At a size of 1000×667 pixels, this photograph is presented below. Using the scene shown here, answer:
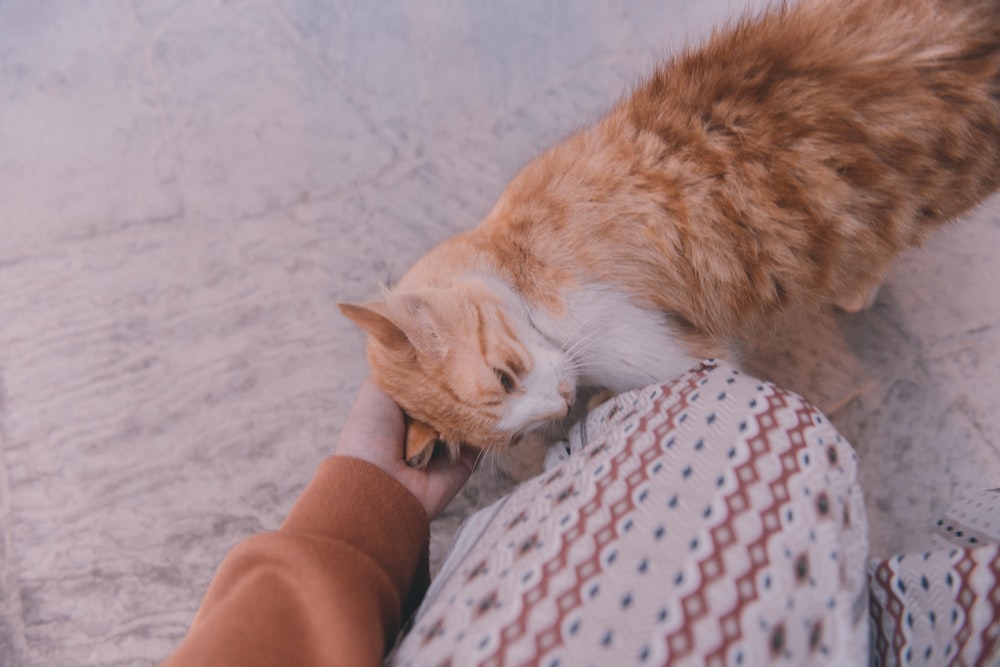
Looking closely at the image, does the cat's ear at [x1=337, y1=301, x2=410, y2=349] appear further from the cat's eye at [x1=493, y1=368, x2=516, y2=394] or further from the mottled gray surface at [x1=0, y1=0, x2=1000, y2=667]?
the mottled gray surface at [x1=0, y1=0, x2=1000, y2=667]

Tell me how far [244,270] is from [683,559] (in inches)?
49.6

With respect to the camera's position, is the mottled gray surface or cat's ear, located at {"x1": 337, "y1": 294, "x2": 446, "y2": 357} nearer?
cat's ear, located at {"x1": 337, "y1": 294, "x2": 446, "y2": 357}

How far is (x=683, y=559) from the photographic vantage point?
69cm

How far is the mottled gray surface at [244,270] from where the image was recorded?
51.5 inches

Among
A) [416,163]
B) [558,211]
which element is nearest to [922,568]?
[558,211]

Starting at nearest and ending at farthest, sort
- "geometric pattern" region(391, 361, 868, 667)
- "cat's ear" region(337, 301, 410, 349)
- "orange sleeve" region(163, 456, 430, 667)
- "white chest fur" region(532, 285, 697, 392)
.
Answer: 1. "geometric pattern" region(391, 361, 868, 667)
2. "orange sleeve" region(163, 456, 430, 667)
3. "cat's ear" region(337, 301, 410, 349)
4. "white chest fur" region(532, 285, 697, 392)

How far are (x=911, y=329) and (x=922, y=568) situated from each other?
728mm

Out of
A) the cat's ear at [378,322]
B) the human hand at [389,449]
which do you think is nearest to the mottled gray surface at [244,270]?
the human hand at [389,449]

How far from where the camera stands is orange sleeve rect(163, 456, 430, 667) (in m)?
0.77

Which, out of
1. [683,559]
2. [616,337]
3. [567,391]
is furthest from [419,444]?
[683,559]

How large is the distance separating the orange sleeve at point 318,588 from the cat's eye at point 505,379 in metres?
0.25

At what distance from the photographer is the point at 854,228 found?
0.96 meters

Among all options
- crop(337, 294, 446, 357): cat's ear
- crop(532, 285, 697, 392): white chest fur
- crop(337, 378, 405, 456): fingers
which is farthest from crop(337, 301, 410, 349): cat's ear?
crop(532, 285, 697, 392): white chest fur

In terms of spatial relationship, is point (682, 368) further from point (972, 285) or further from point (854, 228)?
point (972, 285)
